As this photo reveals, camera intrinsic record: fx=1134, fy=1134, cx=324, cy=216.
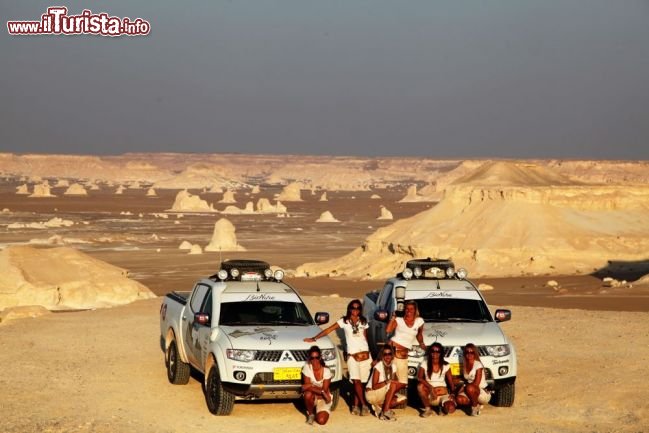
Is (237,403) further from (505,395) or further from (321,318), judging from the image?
(505,395)

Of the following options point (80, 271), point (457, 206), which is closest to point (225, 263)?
point (80, 271)

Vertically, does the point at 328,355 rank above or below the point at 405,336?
below

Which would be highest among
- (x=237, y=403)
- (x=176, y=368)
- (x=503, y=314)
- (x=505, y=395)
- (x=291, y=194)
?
(x=291, y=194)

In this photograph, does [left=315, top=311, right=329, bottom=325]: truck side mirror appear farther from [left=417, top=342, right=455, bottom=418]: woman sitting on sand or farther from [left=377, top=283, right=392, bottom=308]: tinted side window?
[left=417, top=342, right=455, bottom=418]: woman sitting on sand

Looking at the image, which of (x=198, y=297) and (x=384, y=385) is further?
(x=198, y=297)

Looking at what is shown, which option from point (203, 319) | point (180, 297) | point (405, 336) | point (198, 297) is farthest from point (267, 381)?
point (180, 297)

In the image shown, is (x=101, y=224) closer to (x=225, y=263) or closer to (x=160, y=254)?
(x=160, y=254)

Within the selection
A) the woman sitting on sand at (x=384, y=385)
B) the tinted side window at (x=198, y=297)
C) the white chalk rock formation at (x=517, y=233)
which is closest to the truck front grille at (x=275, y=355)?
the woman sitting on sand at (x=384, y=385)

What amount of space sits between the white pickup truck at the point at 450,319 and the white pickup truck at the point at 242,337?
122 centimetres

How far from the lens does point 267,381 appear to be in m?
13.5

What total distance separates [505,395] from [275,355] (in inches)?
121

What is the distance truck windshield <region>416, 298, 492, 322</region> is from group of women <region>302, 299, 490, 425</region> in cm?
118

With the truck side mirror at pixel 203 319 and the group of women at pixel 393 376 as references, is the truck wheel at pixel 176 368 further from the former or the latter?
the group of women at pixel 393 376

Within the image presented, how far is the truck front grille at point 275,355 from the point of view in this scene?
44.5 feet
